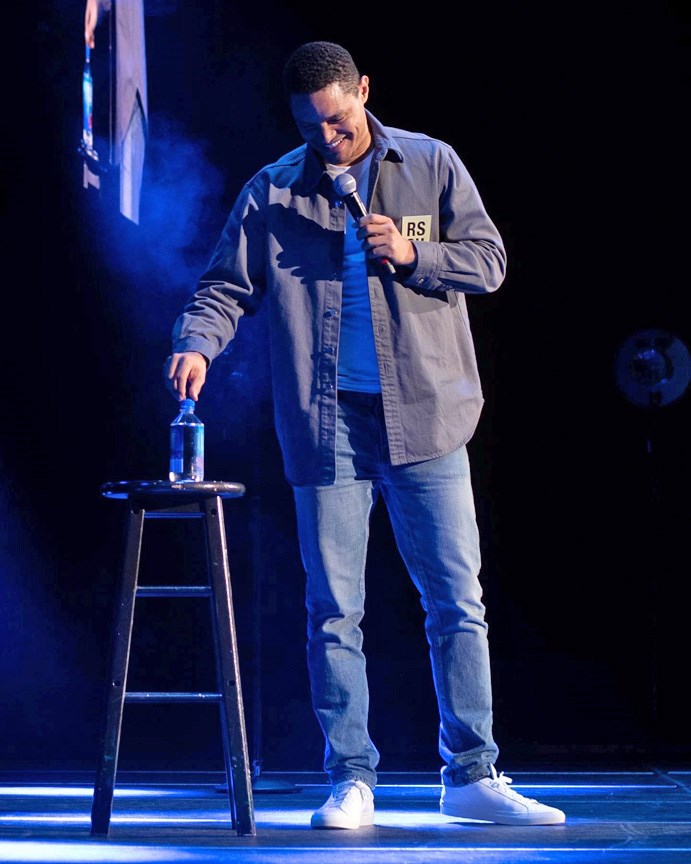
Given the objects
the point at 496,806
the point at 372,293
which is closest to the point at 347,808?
the point at 496,806

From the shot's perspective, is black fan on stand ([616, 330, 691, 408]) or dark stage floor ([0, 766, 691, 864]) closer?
dark stage floor ([0, 766, 691, 864])

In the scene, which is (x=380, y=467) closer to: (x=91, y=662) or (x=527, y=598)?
(x=527, y=598)

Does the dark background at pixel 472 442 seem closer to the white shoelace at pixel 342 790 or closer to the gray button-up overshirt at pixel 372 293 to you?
the gray button-up overshirt at pixel 372 293

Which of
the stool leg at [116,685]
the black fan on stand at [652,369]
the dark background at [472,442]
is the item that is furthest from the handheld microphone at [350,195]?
the black fan on stand at [652,369]

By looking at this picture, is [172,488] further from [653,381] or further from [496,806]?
[653,381]

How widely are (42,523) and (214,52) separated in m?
1.50

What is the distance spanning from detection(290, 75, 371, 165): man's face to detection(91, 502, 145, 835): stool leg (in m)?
0.82

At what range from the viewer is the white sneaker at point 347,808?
2125 millimetres

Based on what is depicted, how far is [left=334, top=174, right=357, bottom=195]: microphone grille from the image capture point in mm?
2160

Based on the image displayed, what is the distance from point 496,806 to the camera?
2.15 meters

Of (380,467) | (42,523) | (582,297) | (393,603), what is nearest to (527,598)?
(393,603)

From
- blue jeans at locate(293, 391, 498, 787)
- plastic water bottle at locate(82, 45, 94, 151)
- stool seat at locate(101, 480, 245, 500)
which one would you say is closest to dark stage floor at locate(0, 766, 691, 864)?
blue jeans at locate(293, 391, 498, 787)

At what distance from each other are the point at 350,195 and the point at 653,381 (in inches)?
59.6

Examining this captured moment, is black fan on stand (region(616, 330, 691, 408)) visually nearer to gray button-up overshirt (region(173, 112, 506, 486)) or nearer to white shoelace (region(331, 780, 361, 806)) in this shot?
gray button-up overshirt (region(173, 112, 506, 486))
